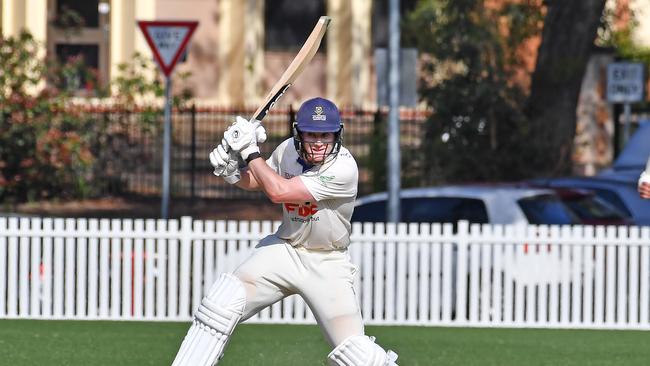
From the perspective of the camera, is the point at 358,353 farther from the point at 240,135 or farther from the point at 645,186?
the point at 645,186

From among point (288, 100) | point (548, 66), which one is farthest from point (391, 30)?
point (288, 100)

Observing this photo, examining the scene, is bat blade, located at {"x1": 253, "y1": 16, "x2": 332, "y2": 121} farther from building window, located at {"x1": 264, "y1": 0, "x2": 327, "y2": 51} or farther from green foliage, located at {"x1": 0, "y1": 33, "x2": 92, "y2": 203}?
building window, located at {"x1": 264, "y1": 0, "x2": 327, "y2": 51}

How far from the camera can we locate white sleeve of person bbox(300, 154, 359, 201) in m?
9.12

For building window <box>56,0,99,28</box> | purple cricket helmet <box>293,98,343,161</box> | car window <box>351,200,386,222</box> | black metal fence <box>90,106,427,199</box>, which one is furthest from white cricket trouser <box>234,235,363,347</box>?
building window <box>56,0,99,28</box>

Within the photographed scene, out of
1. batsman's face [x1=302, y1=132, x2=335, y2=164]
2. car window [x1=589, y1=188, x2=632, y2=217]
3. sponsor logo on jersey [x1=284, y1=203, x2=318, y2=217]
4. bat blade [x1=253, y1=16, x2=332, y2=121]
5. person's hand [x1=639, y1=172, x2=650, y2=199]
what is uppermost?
bat blade [x1=253, y1=16, x2=332, y2=121]

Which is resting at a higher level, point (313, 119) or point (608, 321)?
point (313, 119)

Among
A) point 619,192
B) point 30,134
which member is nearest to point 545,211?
point 619,192

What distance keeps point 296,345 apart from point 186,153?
612 inches

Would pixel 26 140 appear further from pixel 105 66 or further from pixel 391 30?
pixel 391 30

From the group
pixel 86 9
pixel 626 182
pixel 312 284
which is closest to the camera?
pixel 312 284

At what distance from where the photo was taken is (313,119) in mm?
9008

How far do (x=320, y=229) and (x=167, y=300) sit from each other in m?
7.11

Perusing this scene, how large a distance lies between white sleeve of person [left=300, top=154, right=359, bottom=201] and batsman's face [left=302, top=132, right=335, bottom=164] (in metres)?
0.08

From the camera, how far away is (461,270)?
622 inches
